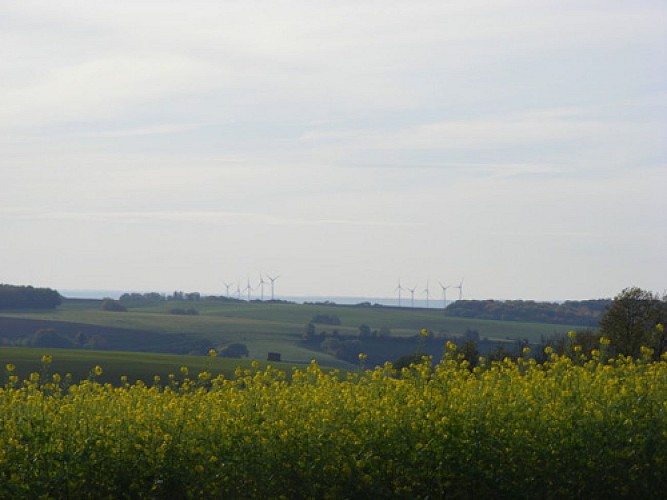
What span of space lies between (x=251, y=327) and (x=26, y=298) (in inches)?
1640

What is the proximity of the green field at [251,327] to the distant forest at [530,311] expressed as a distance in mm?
4217

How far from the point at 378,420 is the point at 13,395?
380 cm

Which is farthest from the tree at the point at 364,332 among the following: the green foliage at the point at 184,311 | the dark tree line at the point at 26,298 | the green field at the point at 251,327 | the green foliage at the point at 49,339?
the dark tree line at the point at 26,298

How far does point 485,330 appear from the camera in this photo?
507ft

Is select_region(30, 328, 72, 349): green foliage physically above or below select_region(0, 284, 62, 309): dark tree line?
below

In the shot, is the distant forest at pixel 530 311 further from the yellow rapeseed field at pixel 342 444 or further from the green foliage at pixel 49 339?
the yellow rapeseed field at pixel 342 444

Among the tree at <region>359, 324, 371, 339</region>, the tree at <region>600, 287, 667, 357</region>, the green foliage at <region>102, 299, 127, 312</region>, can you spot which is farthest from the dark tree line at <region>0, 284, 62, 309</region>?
the tree at <region>600, 287, 667, 357</region>

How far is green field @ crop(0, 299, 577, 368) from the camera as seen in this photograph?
442ft

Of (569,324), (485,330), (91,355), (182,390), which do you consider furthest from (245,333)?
(182,390)

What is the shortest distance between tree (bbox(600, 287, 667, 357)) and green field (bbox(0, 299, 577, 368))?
86334 mm

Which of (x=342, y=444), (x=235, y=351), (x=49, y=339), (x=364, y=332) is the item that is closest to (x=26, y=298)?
(x=49, y=339)

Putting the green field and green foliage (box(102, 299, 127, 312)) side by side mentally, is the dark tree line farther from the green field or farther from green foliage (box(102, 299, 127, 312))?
green foliage (box(102, 299, 127, 312))

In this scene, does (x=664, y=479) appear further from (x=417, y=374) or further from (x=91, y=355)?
(x=91, y=355)

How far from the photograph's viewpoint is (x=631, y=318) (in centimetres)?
2878
